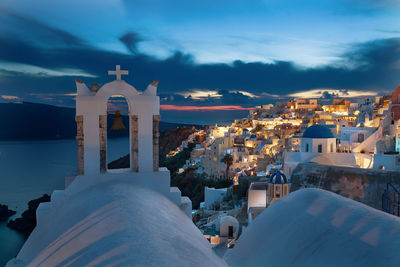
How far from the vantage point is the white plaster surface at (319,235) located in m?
2.88

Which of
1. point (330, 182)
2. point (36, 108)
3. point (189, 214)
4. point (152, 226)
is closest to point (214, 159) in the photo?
point (330, 182)

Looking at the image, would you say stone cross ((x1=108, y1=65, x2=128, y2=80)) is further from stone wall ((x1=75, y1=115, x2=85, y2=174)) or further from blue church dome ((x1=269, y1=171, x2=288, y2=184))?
blue church dome ((x1=269, y1=171, x2=288, y2=184))

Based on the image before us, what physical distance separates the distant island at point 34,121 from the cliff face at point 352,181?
5629 centimetres

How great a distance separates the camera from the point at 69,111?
247 feet

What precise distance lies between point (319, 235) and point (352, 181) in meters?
10.5

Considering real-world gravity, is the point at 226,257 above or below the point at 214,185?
above

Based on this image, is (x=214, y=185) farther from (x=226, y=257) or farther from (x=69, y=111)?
(x=69, y=111)

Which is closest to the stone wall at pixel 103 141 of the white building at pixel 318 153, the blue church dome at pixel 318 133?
the white building at pixel 318 153

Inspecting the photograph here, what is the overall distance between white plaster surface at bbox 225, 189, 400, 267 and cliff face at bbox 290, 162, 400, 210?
899 centimetres

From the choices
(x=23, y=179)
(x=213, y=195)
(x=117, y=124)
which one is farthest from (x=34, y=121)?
(x=117, y=124)

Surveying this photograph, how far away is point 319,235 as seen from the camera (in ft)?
11.5

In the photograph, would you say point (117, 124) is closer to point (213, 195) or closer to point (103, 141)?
point (103, 141)

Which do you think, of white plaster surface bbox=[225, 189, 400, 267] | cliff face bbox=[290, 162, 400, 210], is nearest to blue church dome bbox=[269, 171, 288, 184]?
cliff face bbox=[290, 162, 400, 210]

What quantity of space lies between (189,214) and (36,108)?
266 ft
